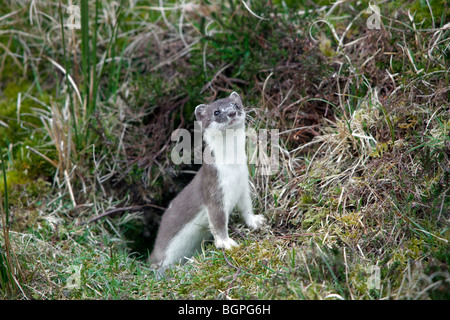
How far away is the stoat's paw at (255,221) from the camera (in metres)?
5.12

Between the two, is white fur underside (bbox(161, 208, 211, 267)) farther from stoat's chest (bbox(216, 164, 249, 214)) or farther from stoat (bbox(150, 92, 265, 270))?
stoat's chest (bbox(216, 164, 249, 214))

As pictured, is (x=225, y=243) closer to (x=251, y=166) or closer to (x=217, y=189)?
(x=217, y=189)

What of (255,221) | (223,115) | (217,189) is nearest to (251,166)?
(255,221)

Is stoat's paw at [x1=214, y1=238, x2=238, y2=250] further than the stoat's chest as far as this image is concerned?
No

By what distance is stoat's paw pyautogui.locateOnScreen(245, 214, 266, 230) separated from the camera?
16.8 ft

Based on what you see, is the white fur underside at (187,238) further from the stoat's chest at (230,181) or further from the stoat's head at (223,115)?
the stoat's head at (223,115)

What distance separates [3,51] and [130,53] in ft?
7.52

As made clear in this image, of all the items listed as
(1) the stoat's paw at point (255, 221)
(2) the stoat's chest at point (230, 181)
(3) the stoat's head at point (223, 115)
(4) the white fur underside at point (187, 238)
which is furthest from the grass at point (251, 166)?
(3) the stoat's head at point (223, 115)

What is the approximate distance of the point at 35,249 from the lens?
4.92 m

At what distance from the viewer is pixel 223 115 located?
183 inches

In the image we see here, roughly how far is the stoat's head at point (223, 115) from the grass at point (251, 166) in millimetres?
1029

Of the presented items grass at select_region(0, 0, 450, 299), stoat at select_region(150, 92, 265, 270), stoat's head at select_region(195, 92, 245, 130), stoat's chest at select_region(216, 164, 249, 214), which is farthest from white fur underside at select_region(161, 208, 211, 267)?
stoat's head at select_region(195, 92, 245, 130)

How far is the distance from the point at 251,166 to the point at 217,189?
3.15 feet

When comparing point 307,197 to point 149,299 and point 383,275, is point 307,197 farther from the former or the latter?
point 149,299
